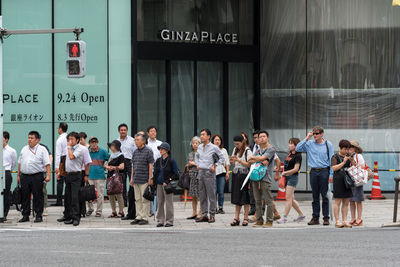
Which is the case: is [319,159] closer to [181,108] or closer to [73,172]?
[73,172]

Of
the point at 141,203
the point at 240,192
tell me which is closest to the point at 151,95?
the point at 141,203

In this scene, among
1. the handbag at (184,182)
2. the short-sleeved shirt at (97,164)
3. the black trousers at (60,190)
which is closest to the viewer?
the handbag at (184,182)

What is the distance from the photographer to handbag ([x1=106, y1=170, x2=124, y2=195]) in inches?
717

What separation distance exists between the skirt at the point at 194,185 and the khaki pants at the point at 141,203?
4.22ft

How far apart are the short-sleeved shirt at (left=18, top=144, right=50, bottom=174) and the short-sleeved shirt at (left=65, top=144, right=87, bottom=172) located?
626mm

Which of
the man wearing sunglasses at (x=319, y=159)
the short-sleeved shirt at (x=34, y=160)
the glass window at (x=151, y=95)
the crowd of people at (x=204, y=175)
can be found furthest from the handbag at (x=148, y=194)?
the glass window at (x=151, y=95)

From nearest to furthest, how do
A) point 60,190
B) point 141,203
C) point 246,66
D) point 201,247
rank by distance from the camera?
1. point 201,247
2. point 141,203
3. point 60,190
4. point 246,66

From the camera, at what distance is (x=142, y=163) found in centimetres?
1727

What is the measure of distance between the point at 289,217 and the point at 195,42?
9.23 meters

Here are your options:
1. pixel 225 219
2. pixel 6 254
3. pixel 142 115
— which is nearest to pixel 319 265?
pixel 6 254

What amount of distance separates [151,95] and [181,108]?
3.71 ft

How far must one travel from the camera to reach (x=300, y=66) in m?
27.7

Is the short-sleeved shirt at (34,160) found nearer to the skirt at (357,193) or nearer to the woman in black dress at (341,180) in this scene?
the woman in black dress at (341,180)

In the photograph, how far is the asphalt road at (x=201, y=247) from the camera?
11.1 metres
